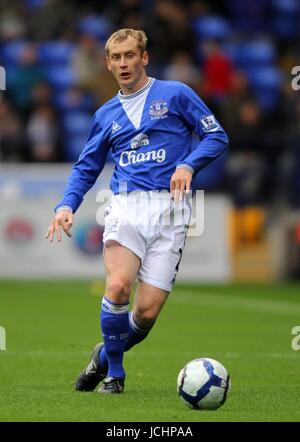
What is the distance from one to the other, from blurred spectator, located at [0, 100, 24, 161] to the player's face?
34.5 ft

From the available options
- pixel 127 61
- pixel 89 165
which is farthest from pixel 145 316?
pixel 127 61

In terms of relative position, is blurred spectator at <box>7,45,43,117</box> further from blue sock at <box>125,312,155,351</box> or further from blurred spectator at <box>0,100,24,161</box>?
blue sock at <box>125,312,155,351</box>

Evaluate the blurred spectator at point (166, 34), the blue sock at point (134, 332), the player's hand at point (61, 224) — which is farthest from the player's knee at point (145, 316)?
the blurred spectator at point (166, 34)

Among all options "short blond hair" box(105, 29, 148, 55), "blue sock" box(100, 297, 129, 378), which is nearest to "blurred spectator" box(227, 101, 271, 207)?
"short blond hair" box(105, 29, 148, 55)

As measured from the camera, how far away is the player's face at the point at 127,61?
25.7 ft

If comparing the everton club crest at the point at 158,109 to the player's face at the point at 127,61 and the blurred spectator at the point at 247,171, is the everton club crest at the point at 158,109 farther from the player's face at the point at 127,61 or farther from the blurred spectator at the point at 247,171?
the blurred spectator at the point at 247,171

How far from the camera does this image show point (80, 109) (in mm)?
20750

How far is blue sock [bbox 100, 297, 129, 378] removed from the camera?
7732 mm

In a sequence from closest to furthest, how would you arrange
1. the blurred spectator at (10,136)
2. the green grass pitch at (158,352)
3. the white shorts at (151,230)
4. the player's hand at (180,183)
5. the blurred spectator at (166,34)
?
1. the green grass pitch at (158,352)
2. the player's hand at (180,183)
3. the white shorts at (151,230)
4. the blurred spectator at (10,136)
5. the blurred spectator at (166,34)

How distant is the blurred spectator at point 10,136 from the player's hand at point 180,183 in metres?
10.9

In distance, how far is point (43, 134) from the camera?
19.0 metres

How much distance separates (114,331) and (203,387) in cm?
95

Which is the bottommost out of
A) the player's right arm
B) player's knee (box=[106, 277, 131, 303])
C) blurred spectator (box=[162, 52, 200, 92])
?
blurred spectator (box=[162, 52, 200, 92])
